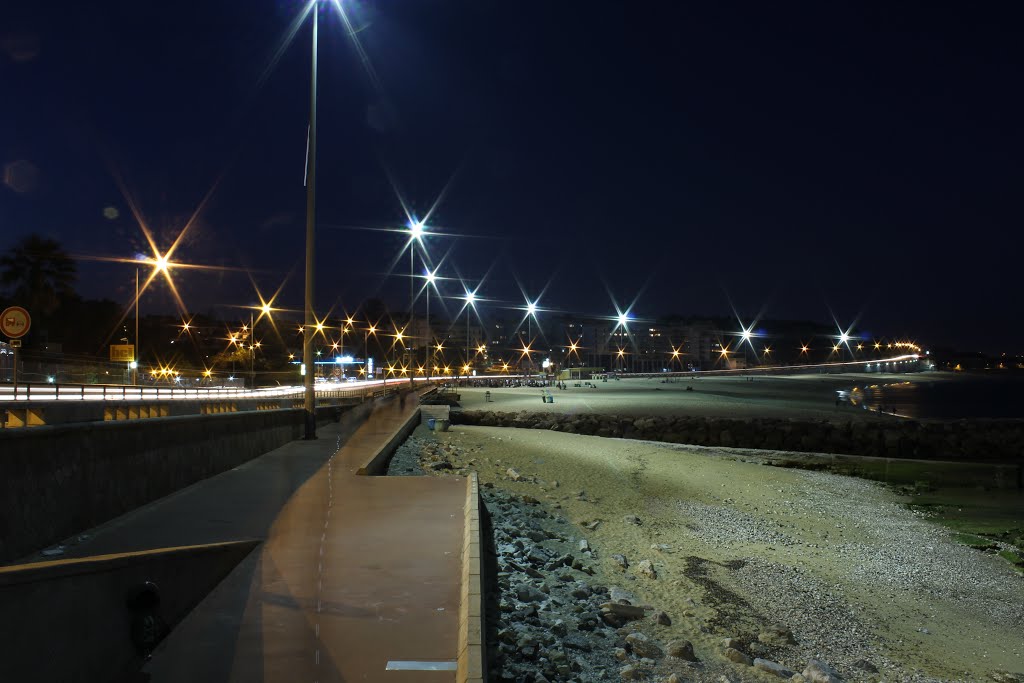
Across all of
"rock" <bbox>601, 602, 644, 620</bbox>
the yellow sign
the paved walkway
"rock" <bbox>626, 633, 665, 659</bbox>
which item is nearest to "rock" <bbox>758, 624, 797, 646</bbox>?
"rock" <bbox>601, 602, 644, 620</bbox>

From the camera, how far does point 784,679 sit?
6.71m

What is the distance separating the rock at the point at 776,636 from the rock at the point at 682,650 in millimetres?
Result: 1103

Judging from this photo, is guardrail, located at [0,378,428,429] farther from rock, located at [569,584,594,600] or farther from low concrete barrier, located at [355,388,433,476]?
rock, located at [569,584,594,600]

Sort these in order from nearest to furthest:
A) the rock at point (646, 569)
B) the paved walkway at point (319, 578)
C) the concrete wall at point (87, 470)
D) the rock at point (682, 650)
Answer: the paved walkway at point (319, 578) < the concrete wall at point (87, 470) < the rock at point (682, 650) < the rock at point (646, 569)

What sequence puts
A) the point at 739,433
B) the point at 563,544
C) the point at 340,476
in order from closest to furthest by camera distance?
the point at 563,544 → the point at 340,476 → the point at 739,433

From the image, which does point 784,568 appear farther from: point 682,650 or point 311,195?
point 311,195

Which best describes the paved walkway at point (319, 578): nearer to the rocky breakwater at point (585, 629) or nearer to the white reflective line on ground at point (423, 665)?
the white reflective line on ground at point (423, 665)

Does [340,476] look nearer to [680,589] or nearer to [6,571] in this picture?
[680,589]

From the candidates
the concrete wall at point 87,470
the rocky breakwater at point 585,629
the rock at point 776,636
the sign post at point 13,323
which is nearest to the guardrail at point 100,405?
the concrete wall at point 87,470

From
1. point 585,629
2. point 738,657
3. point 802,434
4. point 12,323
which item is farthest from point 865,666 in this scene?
point 802,434

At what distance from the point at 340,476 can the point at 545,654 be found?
6117 mm

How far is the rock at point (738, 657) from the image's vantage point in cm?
701

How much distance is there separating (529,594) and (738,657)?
2317mm

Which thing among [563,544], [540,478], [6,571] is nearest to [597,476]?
[540,478]
